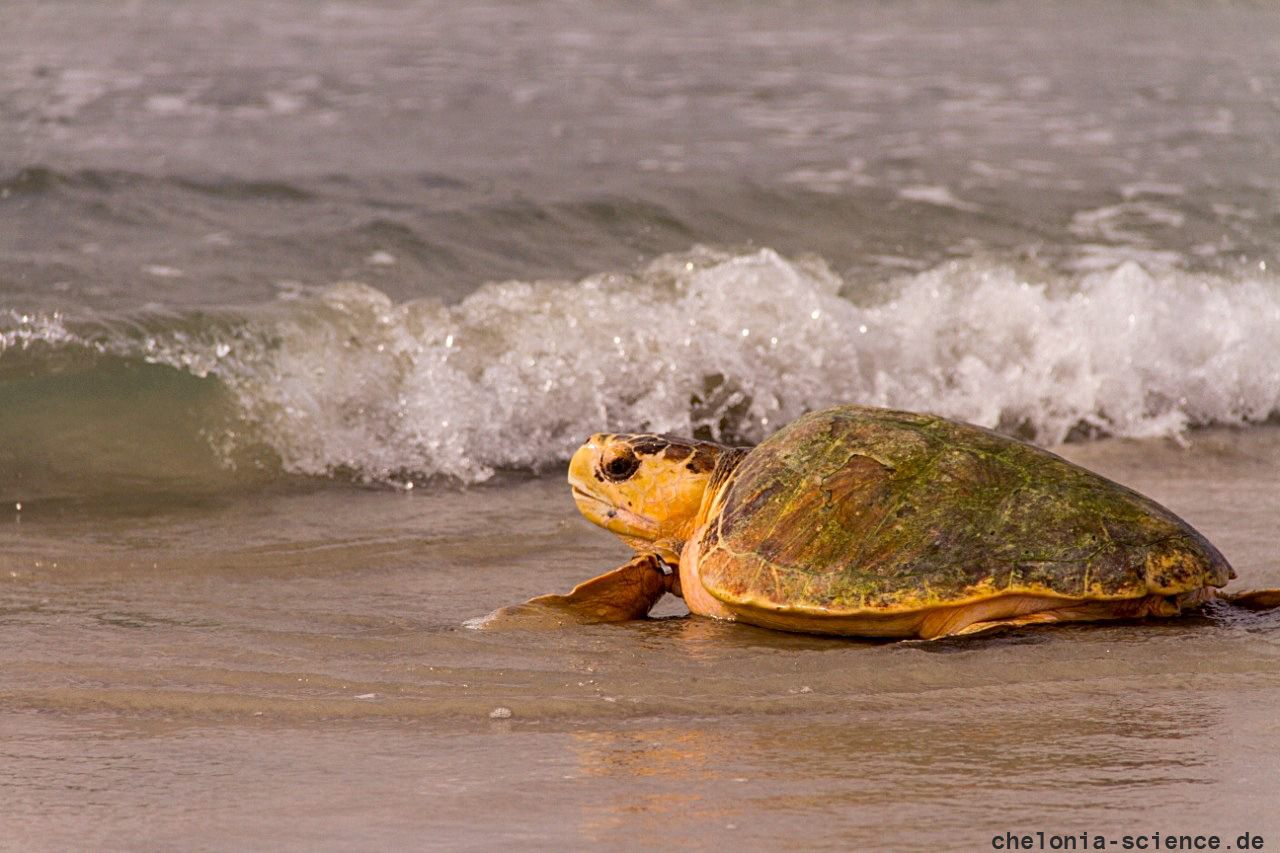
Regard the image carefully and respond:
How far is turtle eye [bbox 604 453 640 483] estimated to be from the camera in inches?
140

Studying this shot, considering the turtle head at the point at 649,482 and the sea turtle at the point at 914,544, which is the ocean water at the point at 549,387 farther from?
the turtle head at the point at 649,482

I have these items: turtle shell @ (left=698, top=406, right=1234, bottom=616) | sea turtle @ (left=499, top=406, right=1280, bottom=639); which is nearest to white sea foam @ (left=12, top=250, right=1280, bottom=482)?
sea turtle @ (left=499, top=406, right=1280, bottom=639)

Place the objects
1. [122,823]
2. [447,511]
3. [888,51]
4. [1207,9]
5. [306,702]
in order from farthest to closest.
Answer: [1207,9] < [888,51] < [447,511] < [306,702] < [122,823]

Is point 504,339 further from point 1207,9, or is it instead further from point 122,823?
point 1207,9

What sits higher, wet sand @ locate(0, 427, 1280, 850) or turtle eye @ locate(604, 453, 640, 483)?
turtle eye @ locate(604, 453, 640, 483)

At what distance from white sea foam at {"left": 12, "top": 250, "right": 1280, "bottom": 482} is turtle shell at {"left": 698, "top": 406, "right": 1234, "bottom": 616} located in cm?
190

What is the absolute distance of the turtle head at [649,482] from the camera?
11.6ft

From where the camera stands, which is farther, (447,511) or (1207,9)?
(1207,9)

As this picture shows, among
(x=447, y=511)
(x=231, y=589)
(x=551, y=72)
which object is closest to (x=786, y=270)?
(x=447, y=511)

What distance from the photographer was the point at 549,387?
540 cm

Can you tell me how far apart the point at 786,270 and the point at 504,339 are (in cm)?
125

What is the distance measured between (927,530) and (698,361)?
264cm

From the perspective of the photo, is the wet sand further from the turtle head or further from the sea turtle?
the turtle head

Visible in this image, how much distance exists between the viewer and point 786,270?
6.11 m
